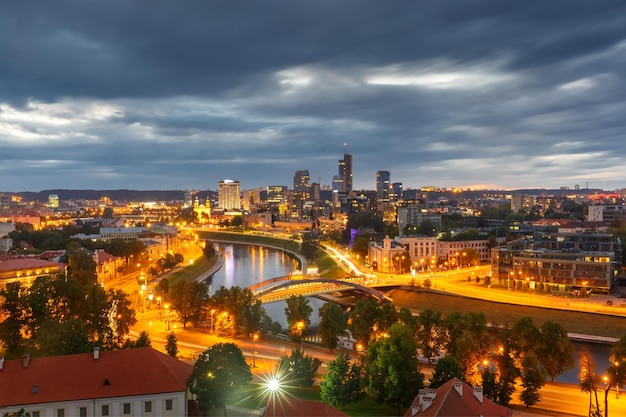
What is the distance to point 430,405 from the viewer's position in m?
12.4

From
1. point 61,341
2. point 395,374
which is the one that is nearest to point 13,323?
point 61,341

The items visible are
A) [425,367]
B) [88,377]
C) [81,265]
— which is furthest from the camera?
[81,265]

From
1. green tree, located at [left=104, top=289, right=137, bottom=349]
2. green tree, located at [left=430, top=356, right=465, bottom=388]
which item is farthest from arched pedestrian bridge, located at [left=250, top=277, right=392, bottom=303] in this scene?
green tree, located at [left=430, top=356, right=465, bottom=388]

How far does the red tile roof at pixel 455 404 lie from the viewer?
1178 cm

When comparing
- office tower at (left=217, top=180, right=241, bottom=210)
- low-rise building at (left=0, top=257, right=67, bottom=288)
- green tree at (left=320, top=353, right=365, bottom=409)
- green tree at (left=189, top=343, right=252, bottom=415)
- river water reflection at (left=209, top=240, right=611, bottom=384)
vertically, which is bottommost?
river water reflection at (left=209, top=240, right=611, bottom=384)

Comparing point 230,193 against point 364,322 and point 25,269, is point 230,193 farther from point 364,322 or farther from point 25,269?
point 364,322

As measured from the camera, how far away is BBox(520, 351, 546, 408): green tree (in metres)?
17.1

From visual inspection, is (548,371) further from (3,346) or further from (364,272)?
(364,272)

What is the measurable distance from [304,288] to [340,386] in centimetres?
1935

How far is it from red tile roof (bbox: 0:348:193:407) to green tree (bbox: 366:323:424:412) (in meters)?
5.95

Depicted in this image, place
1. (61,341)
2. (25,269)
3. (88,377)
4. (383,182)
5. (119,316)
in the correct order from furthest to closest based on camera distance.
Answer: (383,182), (25,269), (119,316), (61,341), (88,377)

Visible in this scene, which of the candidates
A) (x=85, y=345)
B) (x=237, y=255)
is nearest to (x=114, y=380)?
(x=85, y=345)

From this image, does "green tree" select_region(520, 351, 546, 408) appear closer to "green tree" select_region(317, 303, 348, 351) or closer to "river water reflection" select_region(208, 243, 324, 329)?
"green tree" select_region(317, 303, 348, 351)

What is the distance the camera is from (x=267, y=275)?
52.4m
